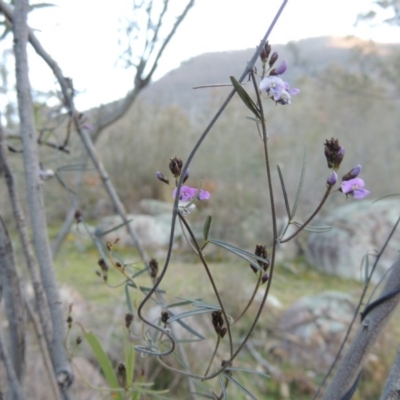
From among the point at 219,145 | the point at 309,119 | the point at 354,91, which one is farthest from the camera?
the point at 309,119

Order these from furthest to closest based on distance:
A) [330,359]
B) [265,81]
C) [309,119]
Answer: [309,119] < [330,359] < [265,81]

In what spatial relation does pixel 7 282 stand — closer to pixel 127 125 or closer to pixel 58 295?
pixel 58 295

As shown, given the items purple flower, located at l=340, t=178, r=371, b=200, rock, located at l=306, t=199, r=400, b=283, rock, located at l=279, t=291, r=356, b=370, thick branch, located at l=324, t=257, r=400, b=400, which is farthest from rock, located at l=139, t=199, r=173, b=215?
purple flower, located at l=340, t=178, r=371, b=200

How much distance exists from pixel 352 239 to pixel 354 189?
4.50 metres

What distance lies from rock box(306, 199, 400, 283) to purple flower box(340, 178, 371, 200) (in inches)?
166

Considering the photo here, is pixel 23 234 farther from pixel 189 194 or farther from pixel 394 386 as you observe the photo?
pixel 394 386

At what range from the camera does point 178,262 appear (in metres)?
3.62

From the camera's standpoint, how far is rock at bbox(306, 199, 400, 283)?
446 centimetres

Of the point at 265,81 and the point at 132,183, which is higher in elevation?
the point at 265,81

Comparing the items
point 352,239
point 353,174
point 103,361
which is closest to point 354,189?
point 353,174

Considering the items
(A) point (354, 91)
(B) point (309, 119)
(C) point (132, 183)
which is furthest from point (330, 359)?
(B) point (309, 119)

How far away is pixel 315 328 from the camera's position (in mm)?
2848

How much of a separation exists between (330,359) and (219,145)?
3742 mm

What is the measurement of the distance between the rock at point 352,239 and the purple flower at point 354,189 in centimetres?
421
